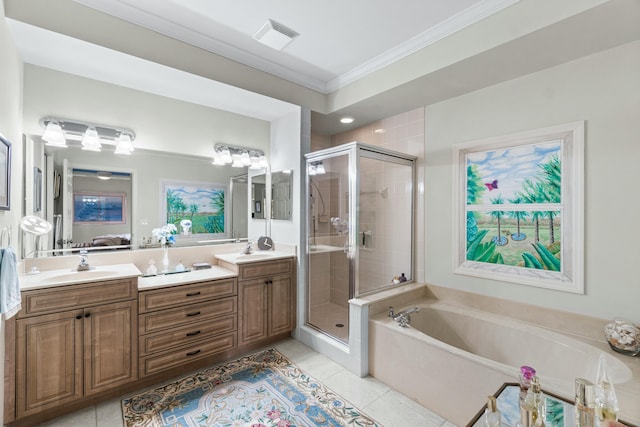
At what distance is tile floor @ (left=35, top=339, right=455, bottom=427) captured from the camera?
191 centimetres

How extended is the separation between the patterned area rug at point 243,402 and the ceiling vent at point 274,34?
108 inches

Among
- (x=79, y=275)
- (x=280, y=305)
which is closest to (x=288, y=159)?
(x=280, y=305)

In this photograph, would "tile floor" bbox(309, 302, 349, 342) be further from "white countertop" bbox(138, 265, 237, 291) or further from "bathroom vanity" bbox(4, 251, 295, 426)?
"white countertop" bbox(138, 265, 237, 291)

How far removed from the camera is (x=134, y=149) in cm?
264

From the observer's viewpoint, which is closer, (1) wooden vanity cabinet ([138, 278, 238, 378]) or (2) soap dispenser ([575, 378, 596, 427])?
(2) soap dispenser ([575, 378, 596, 427])

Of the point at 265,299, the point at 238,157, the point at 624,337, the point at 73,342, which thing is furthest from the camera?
the point at 238,157

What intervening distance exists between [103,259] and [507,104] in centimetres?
369

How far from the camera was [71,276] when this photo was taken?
2.08 metres

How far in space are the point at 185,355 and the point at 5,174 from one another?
5.70ft

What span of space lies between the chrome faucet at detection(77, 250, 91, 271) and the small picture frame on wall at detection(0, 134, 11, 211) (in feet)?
2.30

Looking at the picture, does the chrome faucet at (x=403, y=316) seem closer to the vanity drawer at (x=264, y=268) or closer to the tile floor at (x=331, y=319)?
the tile floor at (x=331, y=319)

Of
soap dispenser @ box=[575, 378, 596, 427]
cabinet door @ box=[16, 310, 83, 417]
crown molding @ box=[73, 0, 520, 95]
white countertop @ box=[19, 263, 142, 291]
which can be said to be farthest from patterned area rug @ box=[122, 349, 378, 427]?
crown molding @ box=[73, 0, 520, 95]

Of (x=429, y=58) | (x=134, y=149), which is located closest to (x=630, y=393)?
(x=429, y=58)

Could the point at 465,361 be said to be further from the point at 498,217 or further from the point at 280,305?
the point at 280,305
